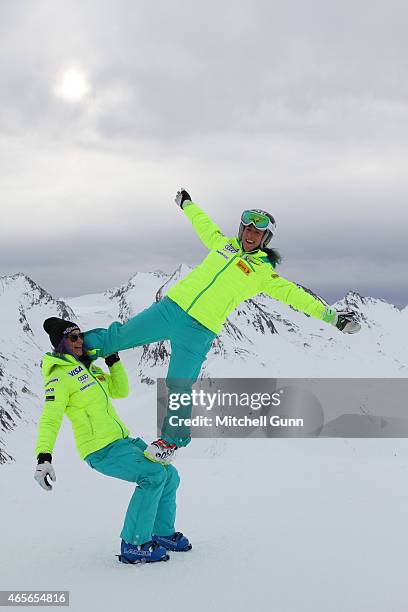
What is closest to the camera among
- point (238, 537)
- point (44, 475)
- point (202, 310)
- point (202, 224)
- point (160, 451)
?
point (44, 475)

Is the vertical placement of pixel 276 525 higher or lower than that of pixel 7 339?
lower

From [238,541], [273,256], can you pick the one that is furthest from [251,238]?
[238,541]

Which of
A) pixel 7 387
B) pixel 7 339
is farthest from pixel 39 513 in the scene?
pixel 7 339

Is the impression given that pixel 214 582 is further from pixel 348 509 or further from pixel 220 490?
pixel 220 490

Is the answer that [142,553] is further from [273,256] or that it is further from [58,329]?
[273,256]

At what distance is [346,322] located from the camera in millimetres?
5656

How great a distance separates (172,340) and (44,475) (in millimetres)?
1734

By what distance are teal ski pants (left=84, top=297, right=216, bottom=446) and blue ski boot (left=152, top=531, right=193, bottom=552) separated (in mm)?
990

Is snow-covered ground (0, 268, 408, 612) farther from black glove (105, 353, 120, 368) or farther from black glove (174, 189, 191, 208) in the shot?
black glove (174, 189, 191, 208)

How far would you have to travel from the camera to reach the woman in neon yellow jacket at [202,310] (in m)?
5.69

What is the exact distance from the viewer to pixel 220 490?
8625 mm

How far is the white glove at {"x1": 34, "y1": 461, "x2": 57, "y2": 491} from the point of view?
4896mm

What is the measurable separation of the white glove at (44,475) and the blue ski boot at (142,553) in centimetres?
108

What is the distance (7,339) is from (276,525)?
31.3m
